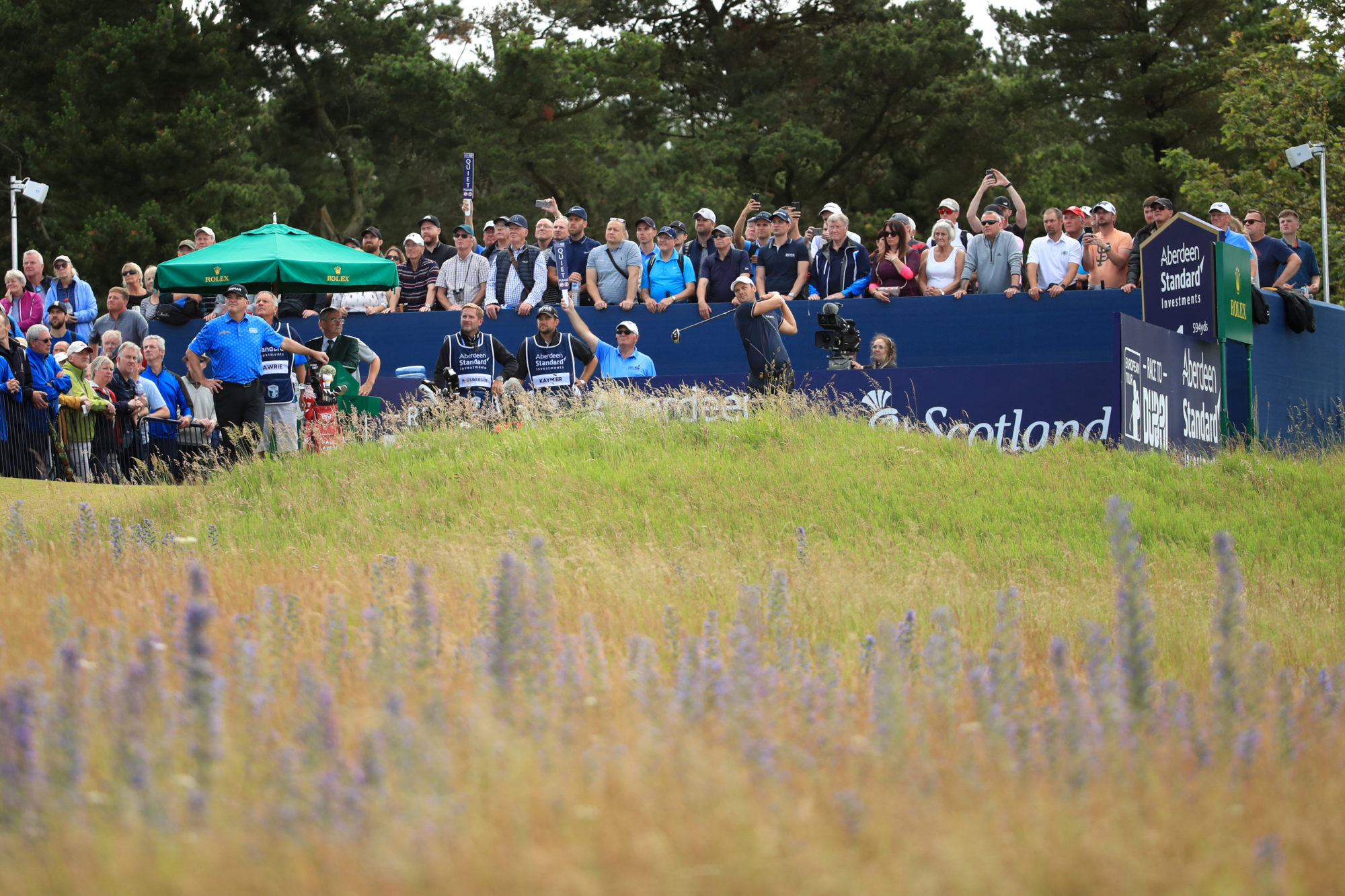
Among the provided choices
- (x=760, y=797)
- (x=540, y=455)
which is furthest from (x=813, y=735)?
(x=540, y=455)

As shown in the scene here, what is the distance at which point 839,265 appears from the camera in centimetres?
1473

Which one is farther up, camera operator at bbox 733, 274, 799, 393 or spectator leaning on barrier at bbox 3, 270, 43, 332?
spectator leaning on barrier at bbox 3, 270, 43, 332

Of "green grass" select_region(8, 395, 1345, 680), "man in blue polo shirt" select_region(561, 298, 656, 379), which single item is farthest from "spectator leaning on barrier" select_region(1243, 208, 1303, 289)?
"man in blue polo shirt" select_region(561, 298, 656, 379)

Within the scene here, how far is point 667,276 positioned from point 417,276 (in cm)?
322

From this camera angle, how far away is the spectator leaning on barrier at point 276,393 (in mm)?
13266

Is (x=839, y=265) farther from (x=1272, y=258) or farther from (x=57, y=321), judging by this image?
(x=57, y=321)

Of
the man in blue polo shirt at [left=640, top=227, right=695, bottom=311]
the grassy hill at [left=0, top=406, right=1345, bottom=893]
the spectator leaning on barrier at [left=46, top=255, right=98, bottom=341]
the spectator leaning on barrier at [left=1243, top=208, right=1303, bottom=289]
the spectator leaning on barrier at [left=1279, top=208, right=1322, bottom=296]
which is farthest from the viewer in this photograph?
the spectator leaning on barrier at [left=46, top=255, right=98, bottom=341]

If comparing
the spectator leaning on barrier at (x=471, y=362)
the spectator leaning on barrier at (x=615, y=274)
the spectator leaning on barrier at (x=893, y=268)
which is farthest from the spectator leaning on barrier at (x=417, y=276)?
the spectator leaning on barrier at (x=893, y=268)

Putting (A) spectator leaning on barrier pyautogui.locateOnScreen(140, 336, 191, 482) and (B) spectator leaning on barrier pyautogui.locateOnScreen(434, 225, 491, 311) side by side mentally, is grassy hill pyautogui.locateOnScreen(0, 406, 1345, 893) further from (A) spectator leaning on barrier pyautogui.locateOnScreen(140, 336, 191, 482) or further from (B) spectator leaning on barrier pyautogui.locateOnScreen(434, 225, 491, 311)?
(B) spectator leaning on barrier pyautogui.locateOnScreen(434, 225, 491, 311)

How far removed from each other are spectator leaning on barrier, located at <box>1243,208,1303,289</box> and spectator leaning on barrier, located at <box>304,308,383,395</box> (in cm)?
A: 1014

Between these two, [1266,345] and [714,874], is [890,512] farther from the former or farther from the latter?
[714,874]

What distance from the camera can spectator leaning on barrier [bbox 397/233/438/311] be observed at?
53.4 feet

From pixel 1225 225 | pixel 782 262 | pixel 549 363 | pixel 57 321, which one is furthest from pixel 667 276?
pixel 57 321

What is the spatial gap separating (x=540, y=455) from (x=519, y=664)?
761cm
